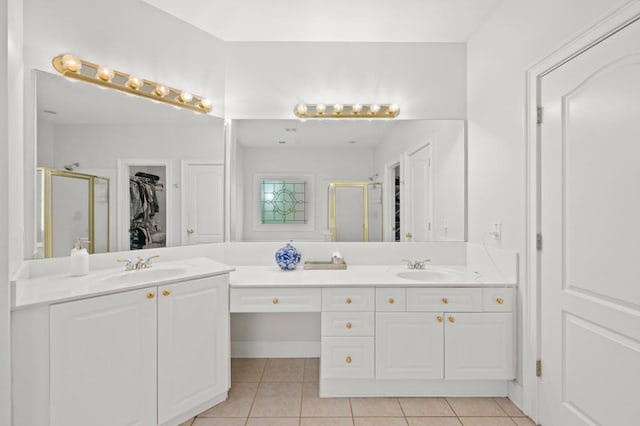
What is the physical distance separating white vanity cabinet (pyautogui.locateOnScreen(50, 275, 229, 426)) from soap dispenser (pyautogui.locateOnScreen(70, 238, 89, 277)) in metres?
0.44

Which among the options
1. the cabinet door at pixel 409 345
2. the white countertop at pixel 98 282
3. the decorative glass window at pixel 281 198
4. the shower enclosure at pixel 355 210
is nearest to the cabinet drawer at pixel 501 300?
the cabinet door at pixel 409 345

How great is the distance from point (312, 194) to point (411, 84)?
A: 1.18m

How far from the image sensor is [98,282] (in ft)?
5.49

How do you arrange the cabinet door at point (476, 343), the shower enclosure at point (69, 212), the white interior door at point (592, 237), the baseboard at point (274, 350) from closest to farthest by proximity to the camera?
the white interior door at point (592, 237)
the shower enclosure at point (69, 212)
the cabinet door at point (476, 343)
the baseboard at point (274, 350)

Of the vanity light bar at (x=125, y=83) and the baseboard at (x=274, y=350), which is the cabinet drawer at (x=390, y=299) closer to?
the baseboard at (x=274, y=350)

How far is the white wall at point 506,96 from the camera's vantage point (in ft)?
5.45

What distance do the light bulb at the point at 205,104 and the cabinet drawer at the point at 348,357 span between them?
1.82 meters

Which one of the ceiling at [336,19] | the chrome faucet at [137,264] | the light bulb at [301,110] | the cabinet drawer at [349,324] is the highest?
the ceiling at [336,19]

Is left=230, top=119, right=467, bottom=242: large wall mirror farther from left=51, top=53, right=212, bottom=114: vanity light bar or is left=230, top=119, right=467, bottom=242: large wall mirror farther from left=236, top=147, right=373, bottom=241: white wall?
left=51, top=53, right=212, bottom=114: vanity light bar

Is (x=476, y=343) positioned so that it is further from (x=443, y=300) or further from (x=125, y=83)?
(x=125, y=83)

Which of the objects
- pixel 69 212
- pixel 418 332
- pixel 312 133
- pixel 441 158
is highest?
pixel 312 133

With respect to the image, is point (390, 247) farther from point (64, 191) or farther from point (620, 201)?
point (64, 191)

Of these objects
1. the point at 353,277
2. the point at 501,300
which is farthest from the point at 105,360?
the point at 501,300

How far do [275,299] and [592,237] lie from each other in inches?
66.0
